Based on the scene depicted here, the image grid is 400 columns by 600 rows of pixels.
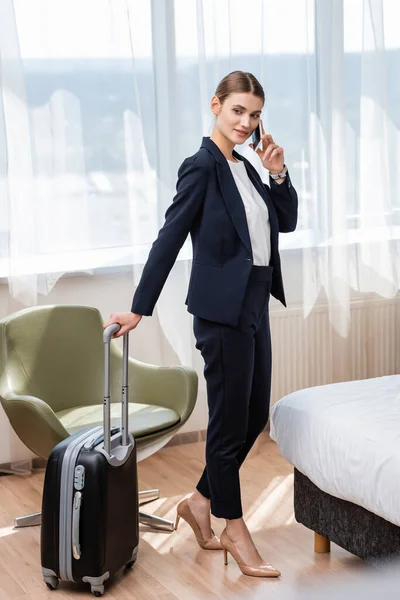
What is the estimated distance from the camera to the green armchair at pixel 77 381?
286cm

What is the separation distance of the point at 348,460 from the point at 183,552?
746mm

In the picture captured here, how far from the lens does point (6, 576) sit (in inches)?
98.8

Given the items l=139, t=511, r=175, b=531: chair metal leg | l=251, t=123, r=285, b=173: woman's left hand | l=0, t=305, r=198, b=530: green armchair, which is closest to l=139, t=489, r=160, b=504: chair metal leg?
l=0, t=305, r=198, b=530: green armchair

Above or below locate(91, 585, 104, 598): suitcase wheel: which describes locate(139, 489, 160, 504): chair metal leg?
below

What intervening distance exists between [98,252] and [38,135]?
560 mm

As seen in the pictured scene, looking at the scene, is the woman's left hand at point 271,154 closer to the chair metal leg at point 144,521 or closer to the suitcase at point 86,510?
the suitcase at point 86,510

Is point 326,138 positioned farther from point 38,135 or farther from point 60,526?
point 60,526

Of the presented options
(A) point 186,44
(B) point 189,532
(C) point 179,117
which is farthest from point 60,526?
(A) point 186,44

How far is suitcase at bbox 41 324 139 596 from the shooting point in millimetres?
2330

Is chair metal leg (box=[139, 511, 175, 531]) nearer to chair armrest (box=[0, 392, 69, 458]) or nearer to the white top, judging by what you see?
chair armrest (box=[0, 392, 69, 458])

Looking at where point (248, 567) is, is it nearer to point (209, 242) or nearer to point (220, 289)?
point (220, 289)

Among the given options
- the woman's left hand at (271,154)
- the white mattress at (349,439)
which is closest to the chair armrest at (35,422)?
the white mattress at (349,439)

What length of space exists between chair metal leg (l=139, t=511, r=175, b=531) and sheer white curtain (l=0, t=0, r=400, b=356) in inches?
39.3

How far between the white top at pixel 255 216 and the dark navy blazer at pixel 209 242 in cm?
4
